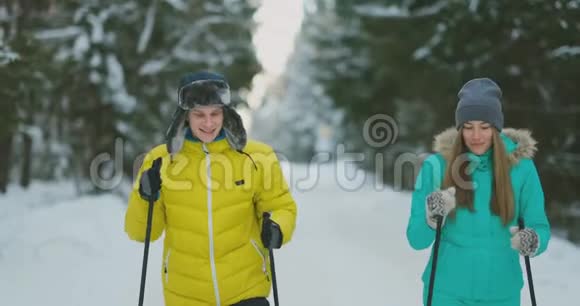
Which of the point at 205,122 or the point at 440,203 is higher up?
A: the point at 205,122

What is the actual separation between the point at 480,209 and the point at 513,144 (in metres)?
0.45

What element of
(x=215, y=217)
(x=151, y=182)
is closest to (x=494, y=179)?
(x=215, y=217)

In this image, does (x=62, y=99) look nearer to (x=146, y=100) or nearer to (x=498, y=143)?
(x=146, y=100)

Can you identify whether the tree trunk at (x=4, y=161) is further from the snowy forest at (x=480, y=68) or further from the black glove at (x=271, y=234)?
the black glove at (x=271, y=234)

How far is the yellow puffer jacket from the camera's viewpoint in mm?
3412

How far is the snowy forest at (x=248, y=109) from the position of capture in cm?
802

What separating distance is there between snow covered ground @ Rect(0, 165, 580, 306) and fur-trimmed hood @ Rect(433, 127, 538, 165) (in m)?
3.74

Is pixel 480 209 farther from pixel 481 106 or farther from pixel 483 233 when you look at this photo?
pixel 481 106

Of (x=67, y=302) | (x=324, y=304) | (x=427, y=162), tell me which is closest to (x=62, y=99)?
(x=67, y=302)

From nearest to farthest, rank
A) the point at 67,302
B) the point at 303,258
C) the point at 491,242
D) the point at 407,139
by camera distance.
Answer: the point at 491,242
the point at 67,302
the point at 303,258
the point at 407,139

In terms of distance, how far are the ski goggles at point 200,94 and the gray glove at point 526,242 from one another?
182cm

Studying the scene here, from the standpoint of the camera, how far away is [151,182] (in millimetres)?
3389

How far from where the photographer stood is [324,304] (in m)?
6.94

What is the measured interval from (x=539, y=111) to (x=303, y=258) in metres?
5.39
